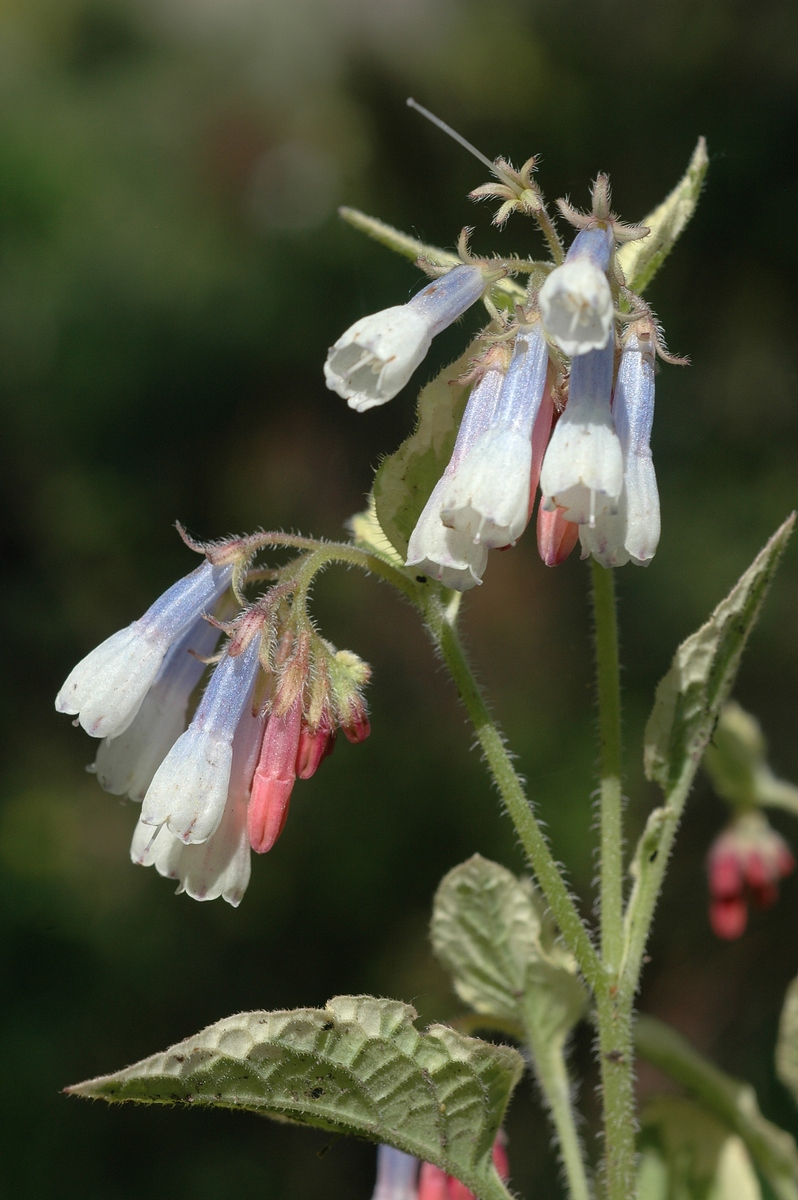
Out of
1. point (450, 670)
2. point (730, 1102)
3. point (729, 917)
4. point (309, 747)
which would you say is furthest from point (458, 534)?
point (729, 917)

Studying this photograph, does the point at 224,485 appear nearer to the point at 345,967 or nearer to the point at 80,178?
the point at 80,178

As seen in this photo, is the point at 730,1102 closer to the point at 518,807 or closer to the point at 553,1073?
the point at 553,1073

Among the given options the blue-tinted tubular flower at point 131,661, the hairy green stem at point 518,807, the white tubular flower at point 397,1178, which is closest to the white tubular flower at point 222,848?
the blue-tinted tubular flower at point 131,661

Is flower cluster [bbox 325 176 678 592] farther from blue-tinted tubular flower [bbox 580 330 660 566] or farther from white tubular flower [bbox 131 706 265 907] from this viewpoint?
white tubular flower [bbox 131 706 265 907]

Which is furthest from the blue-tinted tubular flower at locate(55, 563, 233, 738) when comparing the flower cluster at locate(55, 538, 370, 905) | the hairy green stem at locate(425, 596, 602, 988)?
the hairy green stem at locate(425, 596, 602, 988)

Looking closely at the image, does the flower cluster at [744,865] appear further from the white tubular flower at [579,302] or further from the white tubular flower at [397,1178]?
the white tubular flower at [579,302]

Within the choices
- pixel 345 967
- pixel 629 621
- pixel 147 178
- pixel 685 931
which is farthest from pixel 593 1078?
pixel 147 178
